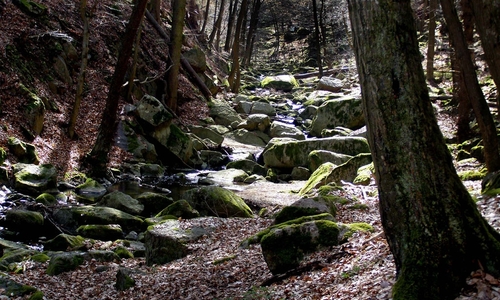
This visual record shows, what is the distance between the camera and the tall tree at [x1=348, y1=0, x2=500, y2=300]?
380cm

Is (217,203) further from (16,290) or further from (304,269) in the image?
(304,269)

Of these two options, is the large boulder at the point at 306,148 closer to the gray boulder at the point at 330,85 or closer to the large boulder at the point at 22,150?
the large boulder at the point at 22,150

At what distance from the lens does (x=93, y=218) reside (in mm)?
10594

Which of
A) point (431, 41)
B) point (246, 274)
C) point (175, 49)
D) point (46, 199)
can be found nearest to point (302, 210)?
point (246, 274)

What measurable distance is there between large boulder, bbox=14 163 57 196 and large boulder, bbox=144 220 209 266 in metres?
4.67

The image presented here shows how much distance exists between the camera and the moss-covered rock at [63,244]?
926 centimetres

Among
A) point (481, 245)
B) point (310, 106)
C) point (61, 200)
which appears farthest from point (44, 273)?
point (310, 106)

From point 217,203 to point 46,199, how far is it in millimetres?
4054

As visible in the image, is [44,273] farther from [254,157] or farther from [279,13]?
[279,13]

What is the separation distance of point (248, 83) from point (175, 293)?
35318mm

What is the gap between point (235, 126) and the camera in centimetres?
2531

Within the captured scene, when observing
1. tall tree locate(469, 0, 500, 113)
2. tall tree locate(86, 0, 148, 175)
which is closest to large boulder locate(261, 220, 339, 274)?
tall tree locate(469, 0, 500, 113)

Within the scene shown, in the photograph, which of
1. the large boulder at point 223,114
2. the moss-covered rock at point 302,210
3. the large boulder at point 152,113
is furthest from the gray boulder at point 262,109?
the moss-covered rock at point 302,210

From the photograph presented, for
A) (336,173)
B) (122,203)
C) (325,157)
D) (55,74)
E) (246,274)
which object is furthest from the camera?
(55,74)
